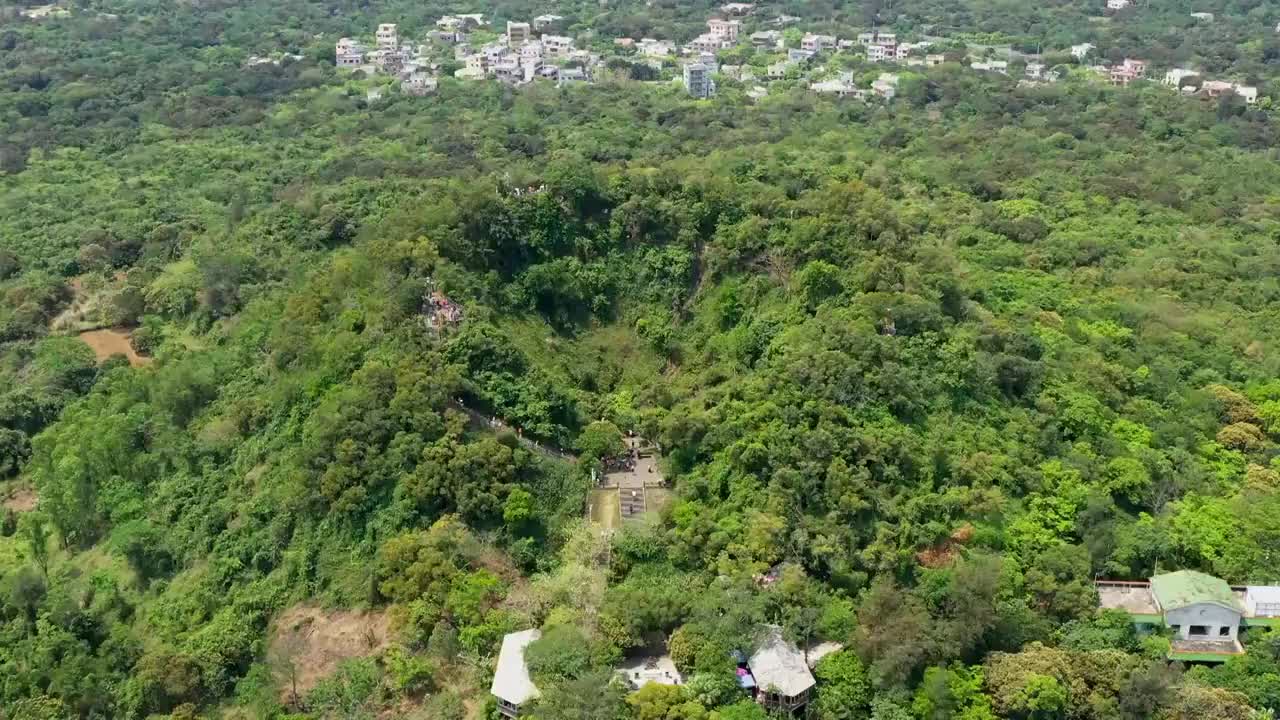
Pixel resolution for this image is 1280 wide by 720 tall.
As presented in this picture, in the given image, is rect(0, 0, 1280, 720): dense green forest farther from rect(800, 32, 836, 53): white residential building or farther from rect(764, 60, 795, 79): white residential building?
rect(800, 32, 836, 53): white residential building

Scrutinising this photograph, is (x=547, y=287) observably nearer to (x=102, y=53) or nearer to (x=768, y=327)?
(x=768, y=327)

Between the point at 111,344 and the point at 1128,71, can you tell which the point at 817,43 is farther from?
the point at 111,344

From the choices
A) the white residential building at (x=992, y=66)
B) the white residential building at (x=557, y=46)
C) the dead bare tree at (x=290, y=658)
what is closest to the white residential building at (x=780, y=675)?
the dead bare tree at (x=290, y=658)

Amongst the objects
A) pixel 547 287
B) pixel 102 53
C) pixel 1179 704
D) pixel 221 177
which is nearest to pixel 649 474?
pixel 547 287

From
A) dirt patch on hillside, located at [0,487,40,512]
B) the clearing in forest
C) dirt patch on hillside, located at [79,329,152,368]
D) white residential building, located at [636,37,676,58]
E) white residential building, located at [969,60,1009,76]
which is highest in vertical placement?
white residential building, located at [969,60,1009,76]

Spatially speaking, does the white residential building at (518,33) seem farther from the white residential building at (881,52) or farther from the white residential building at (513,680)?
the white residential building at (513,680)

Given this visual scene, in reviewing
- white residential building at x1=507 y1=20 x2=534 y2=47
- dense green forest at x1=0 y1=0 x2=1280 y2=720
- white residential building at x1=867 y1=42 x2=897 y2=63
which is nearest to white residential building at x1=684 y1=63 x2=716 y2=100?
white residential building at x1=867 y1=42 x2=897 y2=63
